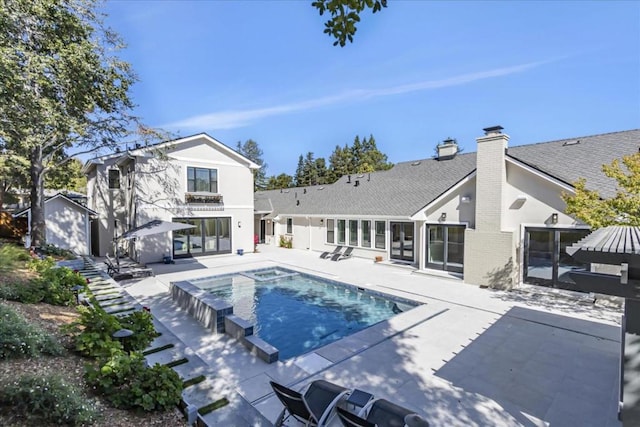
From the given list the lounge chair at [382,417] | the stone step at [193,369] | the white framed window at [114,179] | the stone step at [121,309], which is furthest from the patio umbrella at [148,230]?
the lounge chair at [382,417]

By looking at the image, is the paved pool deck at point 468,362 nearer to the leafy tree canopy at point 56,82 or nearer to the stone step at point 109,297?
the stone step at point 109,297

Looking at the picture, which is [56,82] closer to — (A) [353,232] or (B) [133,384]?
(B) [133,384]

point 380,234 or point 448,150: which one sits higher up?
point 448,150

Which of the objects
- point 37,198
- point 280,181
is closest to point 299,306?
point 37,198

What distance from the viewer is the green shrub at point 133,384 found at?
4228 mm

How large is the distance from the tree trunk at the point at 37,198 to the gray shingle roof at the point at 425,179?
14699mm

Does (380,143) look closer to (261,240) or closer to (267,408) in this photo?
(261,240)

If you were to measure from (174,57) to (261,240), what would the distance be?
18.7 meters

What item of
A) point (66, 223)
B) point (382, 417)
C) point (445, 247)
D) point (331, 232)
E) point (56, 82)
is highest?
point (56, 82)

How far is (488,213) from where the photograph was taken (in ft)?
43.1

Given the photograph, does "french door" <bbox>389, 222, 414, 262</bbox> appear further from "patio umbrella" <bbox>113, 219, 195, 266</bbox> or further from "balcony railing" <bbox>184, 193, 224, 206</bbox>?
"balcony railing" <bbox>184, 193, 224, 206</bbox>

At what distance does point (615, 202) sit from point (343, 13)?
33.9 feet

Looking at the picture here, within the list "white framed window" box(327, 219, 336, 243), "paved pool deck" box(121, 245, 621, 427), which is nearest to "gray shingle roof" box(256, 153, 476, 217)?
"white framed window" box(327, 219, 336, 243)

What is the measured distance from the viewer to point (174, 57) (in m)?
13.2
